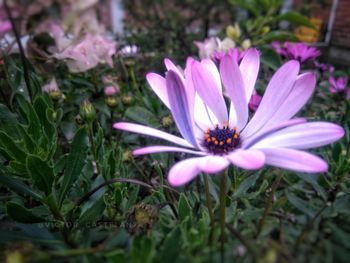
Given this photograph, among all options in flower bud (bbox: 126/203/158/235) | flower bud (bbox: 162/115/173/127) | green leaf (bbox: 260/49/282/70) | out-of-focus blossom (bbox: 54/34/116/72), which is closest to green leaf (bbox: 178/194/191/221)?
flower bud (bbox: 126/203/158/235)

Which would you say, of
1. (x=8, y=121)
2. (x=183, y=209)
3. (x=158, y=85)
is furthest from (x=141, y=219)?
(x=8, y=121)

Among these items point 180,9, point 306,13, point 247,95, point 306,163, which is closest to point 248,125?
point 247,95

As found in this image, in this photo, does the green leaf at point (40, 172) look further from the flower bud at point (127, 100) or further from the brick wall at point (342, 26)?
the brick wall at point (342, 26)

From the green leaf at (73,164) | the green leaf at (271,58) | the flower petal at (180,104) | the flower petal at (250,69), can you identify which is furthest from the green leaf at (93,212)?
the green leaf at (271,58)

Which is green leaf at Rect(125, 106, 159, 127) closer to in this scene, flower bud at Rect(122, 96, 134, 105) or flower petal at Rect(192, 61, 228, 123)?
flower bud at Rect(122, 96, 134, 105)

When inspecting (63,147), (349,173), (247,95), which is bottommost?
(349,173)

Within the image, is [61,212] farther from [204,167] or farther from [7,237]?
[204,167]
